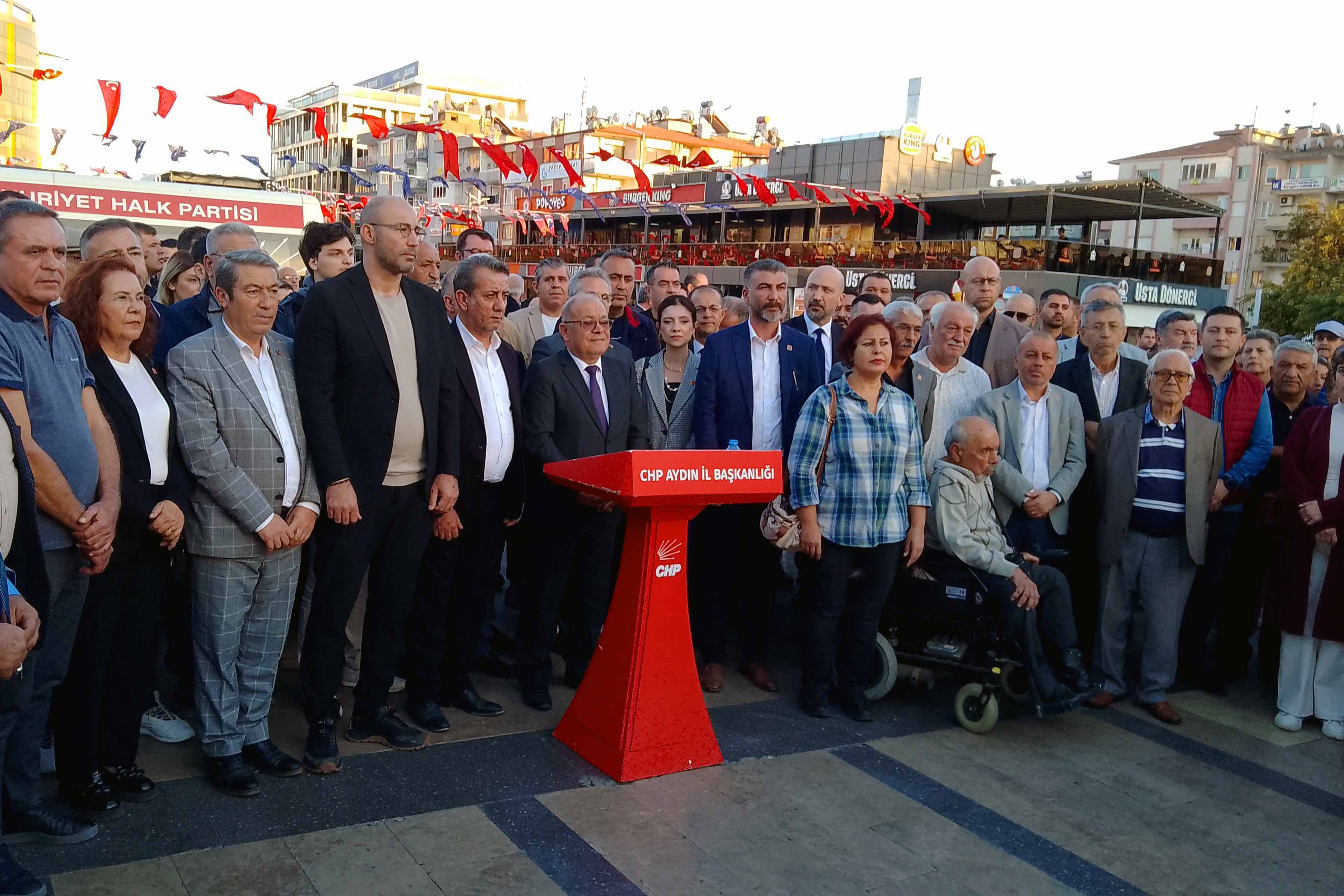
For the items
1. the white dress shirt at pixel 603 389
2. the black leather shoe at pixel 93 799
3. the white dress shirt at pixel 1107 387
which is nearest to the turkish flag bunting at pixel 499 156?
the white dress shirt at pixel 1107 387

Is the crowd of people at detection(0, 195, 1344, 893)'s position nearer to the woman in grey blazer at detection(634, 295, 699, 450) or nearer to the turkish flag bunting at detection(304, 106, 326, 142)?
the woman in grey blazer at detection(634, 295, 699, 450)

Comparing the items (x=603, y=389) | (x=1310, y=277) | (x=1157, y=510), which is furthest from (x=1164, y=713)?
(x=1310, y=277)

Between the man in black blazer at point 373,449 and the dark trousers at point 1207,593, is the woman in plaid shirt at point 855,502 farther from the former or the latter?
the dark trousers at point 1207,593

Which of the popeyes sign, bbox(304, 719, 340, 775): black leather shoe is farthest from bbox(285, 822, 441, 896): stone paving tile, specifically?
the popeyes sign

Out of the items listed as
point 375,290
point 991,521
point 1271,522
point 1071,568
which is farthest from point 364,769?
point 1271,522

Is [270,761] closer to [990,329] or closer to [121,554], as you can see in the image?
[121,554]

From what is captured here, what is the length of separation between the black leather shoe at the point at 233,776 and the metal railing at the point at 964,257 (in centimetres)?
1904

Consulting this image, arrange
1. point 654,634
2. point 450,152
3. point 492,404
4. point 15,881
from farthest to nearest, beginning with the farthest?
point 450,152 → point 492,404 → point 654,634 → point 15,881

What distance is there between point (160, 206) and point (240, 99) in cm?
350

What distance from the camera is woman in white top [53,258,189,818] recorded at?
3260mm

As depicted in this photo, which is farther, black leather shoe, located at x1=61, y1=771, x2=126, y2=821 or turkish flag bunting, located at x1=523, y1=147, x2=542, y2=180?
turkish flag bunting, located at x1=523, y1=147, x2=542, y2=180

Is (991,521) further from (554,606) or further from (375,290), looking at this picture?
(375,290)

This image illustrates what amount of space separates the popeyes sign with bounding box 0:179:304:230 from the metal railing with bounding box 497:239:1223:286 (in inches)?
282

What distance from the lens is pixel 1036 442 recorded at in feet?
16.9
